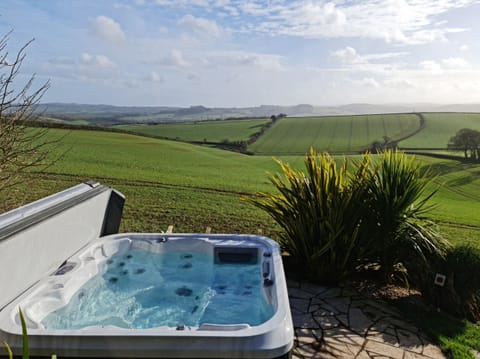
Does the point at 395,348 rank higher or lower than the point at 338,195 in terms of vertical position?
lower

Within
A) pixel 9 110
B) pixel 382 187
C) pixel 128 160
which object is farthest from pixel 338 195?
pixel 128 160

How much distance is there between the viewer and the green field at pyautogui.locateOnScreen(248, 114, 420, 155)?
27.5 metres

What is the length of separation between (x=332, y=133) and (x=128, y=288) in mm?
31498

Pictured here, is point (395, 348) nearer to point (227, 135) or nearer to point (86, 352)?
point (86, 352)

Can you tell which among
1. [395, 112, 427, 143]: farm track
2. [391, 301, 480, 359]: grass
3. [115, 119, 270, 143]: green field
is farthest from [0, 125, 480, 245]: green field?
[115, 119, 270, 143]: green field

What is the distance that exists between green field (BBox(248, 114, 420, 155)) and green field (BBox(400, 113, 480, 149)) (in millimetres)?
1299

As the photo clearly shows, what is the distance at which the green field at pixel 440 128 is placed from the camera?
25.1 m

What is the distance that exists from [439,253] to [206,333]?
92.7 inches

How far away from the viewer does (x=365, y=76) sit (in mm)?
15023

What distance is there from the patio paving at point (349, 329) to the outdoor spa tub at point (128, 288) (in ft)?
1.27

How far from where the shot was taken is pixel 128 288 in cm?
356

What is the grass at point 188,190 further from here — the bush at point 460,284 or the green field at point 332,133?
the green field at point 332,133

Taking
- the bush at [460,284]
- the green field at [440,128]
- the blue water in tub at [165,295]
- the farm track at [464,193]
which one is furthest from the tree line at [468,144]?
the blue water in tub at [165,295]

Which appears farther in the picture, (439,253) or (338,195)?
(338,195)
